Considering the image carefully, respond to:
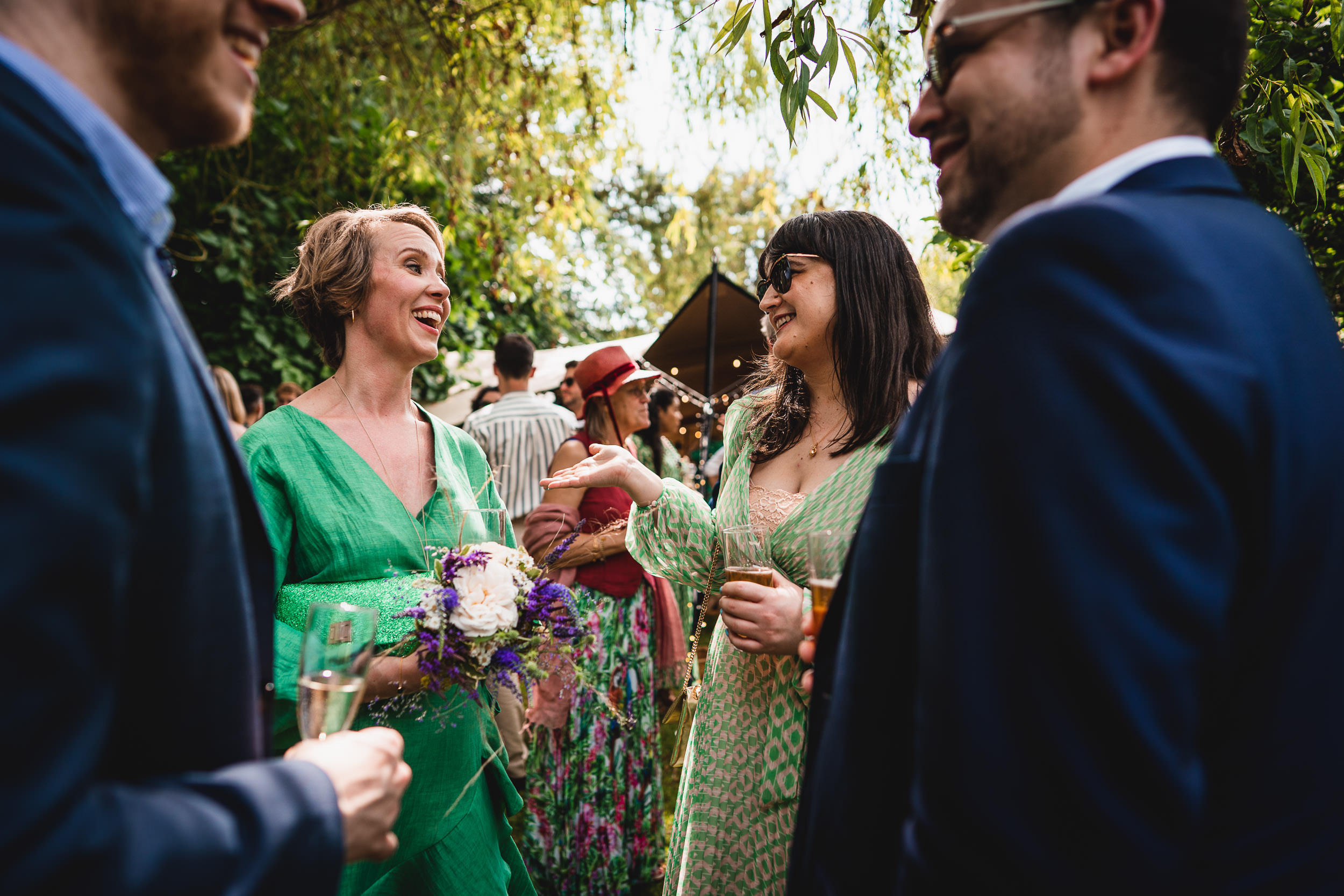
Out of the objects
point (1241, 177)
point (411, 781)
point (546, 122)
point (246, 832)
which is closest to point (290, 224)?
point (546, 122)

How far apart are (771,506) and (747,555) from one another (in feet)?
1.41

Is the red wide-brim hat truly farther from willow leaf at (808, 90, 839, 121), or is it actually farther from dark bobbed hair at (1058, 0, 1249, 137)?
dark bobbed hair at (1058, 0, 1249, 137)

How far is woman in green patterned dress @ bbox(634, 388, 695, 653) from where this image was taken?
223 inches

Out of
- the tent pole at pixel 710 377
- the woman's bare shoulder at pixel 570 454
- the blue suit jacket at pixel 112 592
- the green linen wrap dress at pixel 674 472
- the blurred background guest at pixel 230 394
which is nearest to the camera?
the blue suit jacket at pixel 112 592

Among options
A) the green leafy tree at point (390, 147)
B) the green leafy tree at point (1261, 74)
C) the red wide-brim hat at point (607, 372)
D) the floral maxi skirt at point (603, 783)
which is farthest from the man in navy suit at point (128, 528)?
the green leafy tree at point (390, 147)

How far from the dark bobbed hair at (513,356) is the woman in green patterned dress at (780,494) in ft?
11.9

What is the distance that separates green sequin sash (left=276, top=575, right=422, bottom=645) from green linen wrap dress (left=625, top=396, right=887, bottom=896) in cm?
89

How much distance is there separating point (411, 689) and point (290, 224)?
6291 mm

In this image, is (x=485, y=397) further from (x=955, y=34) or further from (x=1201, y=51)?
(x=1201, y=51)

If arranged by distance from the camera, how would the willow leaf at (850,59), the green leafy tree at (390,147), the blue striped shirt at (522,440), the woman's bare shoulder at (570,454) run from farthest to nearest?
the green leafy tree at (390,147), the blue striped shirt at (522,440), the woman's bare shoulder at (570,454), the willow leaf at (850,59)

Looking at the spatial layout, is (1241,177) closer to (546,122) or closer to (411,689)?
(411,689)

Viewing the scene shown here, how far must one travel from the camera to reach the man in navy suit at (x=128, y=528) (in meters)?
0.68


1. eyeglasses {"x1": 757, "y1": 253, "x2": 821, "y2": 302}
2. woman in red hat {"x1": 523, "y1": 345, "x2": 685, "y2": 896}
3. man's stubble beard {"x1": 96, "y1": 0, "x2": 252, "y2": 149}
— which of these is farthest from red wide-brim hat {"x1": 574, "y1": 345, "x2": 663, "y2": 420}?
man's stubble beard {"x1": 96, "y1": 0, "x2": 252, "y2": 149}

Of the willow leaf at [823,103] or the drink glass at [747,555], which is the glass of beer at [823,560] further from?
the willow leaf at [823,103]
